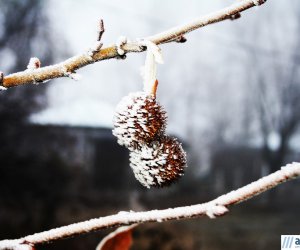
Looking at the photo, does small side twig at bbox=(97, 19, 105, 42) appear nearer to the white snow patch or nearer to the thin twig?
the thin twig

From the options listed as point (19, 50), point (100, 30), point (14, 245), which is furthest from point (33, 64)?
point (19, 50)

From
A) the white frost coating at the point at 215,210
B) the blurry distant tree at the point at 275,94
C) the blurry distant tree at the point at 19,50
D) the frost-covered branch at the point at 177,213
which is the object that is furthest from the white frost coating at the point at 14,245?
the blurry distant tree at the point at 275,94

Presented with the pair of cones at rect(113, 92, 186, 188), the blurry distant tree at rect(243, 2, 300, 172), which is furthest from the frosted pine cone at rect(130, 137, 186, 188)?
the blurry distant tree at rect(243, 2, 300, 172)

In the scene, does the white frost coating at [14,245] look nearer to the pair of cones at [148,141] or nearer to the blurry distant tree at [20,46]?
the pair of cones at [148,141]

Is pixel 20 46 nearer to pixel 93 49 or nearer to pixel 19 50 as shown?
pixel 19 50

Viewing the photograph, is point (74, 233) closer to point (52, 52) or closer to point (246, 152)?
point (52, 52)
